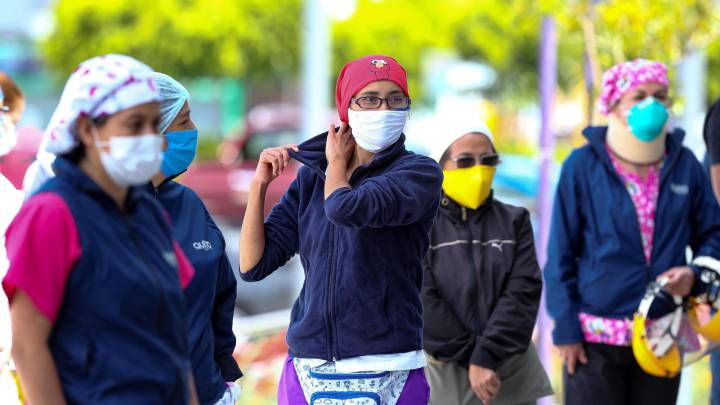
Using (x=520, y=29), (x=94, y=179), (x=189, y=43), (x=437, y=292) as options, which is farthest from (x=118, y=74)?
(x=189, y=43)

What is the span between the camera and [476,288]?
15.0 ft

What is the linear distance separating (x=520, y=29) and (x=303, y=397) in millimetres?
3912

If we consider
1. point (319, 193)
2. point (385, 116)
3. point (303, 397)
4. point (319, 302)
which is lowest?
point (303, 397)

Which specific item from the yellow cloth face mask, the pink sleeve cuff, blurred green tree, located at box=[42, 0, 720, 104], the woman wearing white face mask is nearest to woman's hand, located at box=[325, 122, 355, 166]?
the yellow cloth face mask

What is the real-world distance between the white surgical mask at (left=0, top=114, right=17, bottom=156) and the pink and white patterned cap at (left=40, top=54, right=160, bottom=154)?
5.77ft

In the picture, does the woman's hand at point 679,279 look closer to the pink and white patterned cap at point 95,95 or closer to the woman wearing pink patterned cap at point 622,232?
the woman wearing pink patterned cap at point 622,232

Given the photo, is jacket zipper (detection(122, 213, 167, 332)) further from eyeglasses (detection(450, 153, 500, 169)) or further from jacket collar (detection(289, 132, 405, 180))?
eyeglasses (detection(450, 153, 500, 169))

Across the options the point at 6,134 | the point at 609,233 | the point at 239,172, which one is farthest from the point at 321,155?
the point at 239,172

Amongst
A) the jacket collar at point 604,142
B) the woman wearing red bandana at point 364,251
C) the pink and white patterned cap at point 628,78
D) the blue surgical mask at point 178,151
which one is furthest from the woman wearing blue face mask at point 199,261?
the pink and white patterned cap at point 628,78

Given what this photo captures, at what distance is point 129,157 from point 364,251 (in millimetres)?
1107

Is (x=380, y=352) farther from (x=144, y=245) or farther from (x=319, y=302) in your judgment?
(x=144, y=245)

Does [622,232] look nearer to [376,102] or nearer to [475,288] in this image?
[475,288]

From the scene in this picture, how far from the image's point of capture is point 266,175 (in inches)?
154

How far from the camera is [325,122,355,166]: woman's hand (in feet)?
12.4
